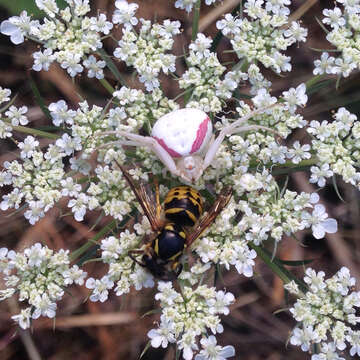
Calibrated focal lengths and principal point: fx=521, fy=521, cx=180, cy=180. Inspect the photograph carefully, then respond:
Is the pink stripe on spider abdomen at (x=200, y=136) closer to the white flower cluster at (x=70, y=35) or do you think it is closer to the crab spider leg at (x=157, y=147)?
the crab spider leg at (x=157, y=147)

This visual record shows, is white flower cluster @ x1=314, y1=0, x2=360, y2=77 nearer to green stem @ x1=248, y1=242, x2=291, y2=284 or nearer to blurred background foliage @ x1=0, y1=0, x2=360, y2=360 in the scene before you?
blurred background foliage @ x1=0, y1=0, x2=360, y2=360

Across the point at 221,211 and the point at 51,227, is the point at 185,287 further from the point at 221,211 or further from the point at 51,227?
the point at 51,227

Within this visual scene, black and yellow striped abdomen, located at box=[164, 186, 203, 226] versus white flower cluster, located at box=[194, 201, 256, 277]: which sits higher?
black and yellow striped abdomen, located at box=[164, 186, 203, 226]

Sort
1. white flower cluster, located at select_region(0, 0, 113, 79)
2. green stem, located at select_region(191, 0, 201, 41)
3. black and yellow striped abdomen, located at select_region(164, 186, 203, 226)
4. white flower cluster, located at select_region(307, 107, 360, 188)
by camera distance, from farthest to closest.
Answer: green stem, located at select_region(191, 0, 201, 41)
white flower cluster, located at select_region(0, 0, 113, 79)
white flower cluster, located at select_region(307, 107, 360, 188)
black and yellow striped abdomen, located at select_region(164, 186, 203, 226)

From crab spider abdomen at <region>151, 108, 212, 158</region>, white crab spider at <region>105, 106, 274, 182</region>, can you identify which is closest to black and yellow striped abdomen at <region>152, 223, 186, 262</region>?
white crab spider at <region>105, 106, 274, 182</region>

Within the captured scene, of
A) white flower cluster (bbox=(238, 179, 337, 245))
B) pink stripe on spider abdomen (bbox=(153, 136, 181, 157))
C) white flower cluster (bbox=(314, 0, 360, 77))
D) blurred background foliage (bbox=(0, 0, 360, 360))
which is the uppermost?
white flower cluster (bbox=(314, 0, 360, 77))

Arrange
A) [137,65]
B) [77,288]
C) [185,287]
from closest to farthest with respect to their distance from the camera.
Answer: [185,287], [137,65], [77,288]

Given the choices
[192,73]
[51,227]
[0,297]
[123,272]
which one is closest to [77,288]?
[51,227]
